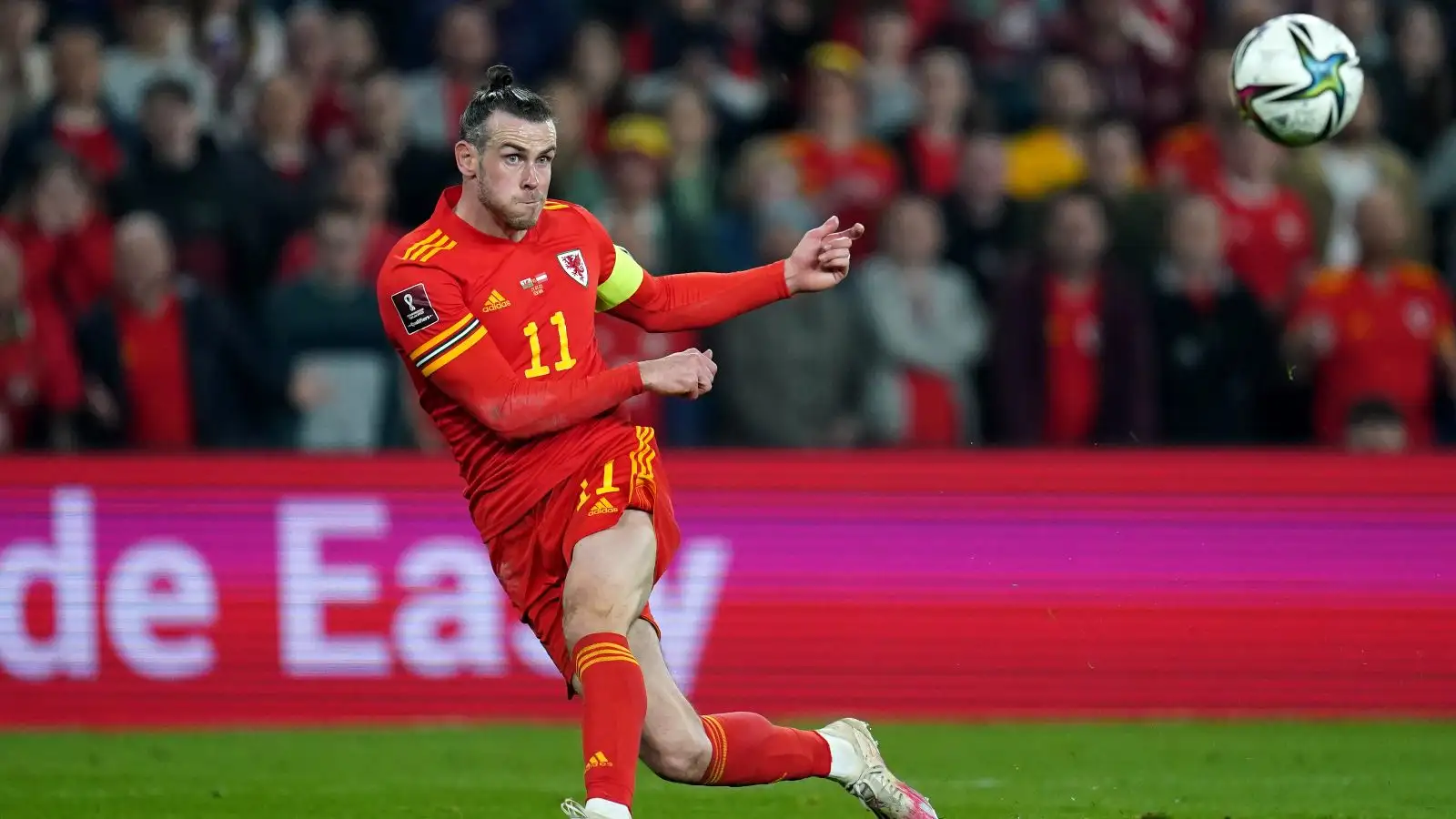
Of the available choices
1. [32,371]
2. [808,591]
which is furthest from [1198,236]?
[32,371]

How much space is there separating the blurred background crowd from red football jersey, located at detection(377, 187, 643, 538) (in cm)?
529

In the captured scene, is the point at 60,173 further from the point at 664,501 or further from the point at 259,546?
the point at 664,501

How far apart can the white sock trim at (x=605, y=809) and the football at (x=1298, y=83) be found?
13.6ft

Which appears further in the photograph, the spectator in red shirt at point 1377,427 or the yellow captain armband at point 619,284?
the spectator in red shirt at point 1377,427

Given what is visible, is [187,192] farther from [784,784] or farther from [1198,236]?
[1198,236]

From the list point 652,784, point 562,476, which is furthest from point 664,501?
point 652,784

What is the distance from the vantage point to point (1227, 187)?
13320 mm

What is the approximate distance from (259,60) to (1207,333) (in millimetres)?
6415

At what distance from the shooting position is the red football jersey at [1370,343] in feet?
40.7

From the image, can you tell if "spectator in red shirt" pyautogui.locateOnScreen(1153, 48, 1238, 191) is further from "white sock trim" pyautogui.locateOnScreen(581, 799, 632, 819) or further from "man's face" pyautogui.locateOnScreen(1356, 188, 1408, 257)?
"white sock trim" pyautogui.locateOnScreen(581, 799, 632, 819)

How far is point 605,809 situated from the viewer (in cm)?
629

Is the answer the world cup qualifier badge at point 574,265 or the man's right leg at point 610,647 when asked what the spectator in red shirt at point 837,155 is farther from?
the man's right leg at point 610,647

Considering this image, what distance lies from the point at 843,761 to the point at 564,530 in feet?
3.98

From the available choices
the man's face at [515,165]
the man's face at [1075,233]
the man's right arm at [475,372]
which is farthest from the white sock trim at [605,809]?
the man's face at [1075,233]
